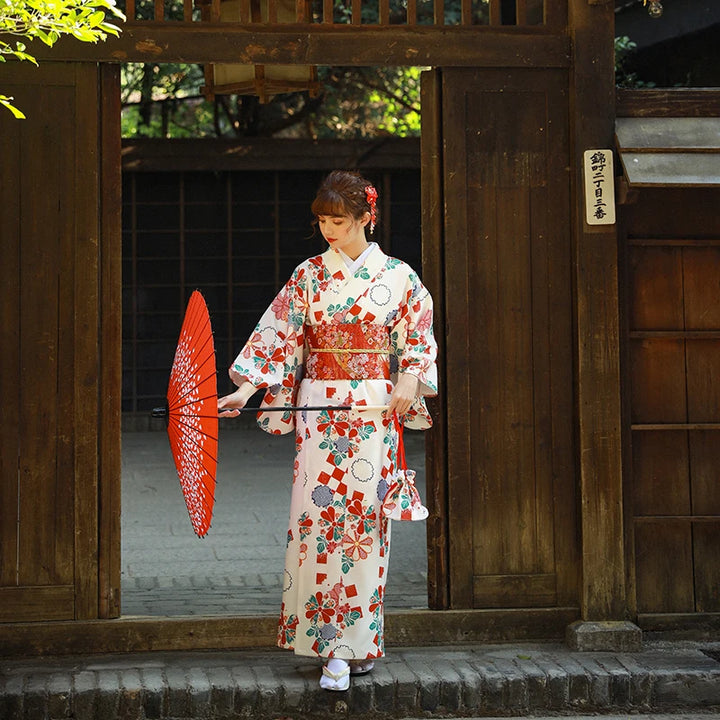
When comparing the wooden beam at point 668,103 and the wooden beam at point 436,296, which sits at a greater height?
the wooden beam at point 668,103

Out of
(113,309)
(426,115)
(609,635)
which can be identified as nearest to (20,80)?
(113,309)

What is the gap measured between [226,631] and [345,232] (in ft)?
6.15

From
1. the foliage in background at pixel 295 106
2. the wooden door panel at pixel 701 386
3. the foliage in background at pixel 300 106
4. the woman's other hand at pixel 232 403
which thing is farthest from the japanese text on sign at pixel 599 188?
the foliage in background at pixel 295 106

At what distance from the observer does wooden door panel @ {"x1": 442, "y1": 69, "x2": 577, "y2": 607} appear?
5.15 metres

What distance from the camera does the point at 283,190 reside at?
12727mm

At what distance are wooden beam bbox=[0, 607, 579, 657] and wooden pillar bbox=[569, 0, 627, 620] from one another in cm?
23

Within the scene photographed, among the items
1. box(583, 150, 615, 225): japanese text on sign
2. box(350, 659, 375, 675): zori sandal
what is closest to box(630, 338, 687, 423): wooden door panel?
box(583, 150, 615, 225): japanese text on sign

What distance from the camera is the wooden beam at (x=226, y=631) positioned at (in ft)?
16.0

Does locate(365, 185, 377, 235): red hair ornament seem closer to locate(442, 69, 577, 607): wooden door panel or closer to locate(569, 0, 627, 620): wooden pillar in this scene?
locate(442, 69, 577, 607): wooden door panel

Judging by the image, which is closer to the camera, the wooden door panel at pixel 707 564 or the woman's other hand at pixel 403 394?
the woman's other hand at pixel 403 394

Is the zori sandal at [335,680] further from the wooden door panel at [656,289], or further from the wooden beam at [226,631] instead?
the wooden door panel at [656,289]

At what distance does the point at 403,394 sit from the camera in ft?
15.1

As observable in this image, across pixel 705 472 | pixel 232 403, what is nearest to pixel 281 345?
pixel 232 403

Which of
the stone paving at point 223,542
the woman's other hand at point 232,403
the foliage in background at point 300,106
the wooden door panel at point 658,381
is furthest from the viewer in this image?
the foliage in background at point 300,106
